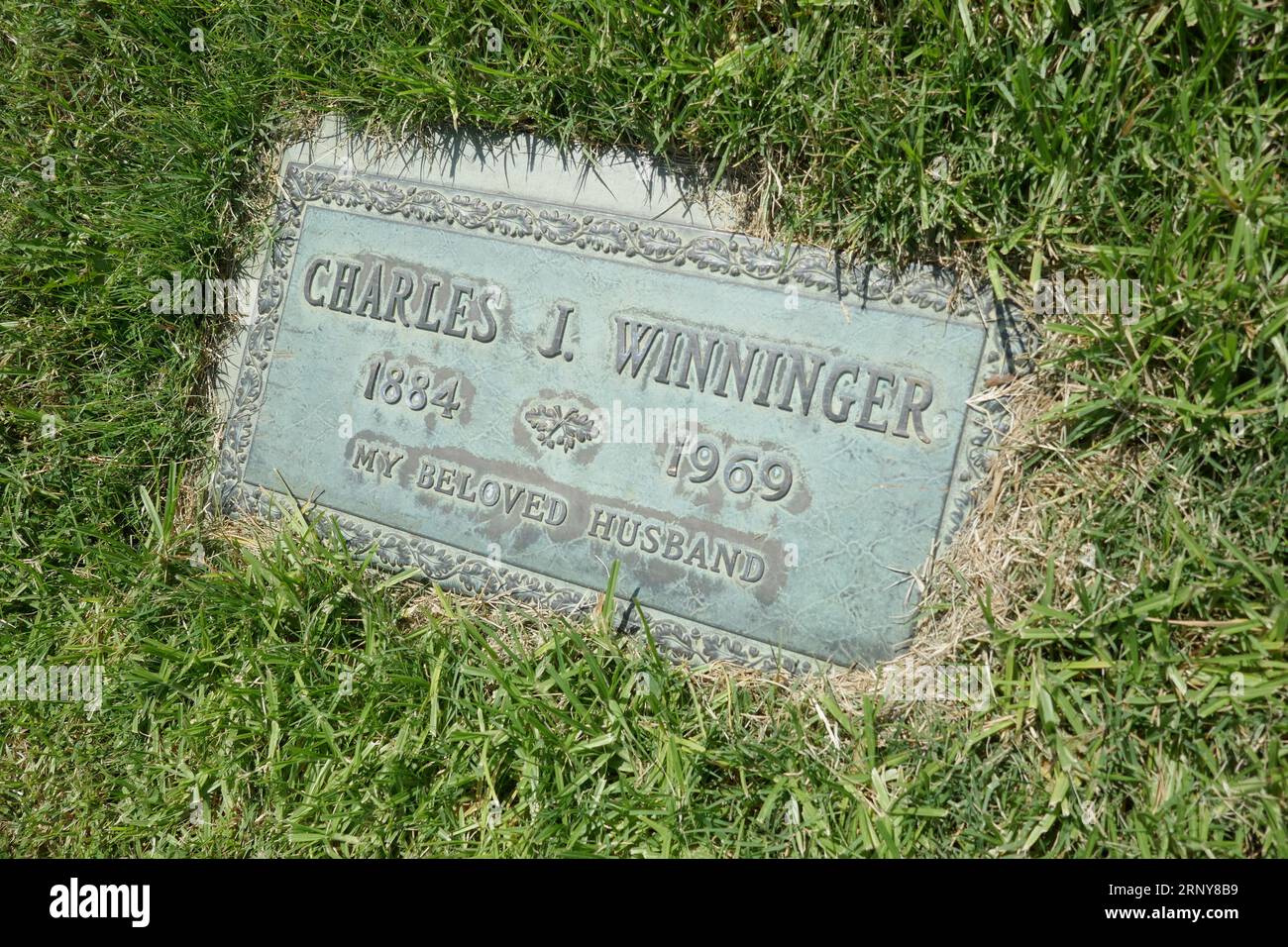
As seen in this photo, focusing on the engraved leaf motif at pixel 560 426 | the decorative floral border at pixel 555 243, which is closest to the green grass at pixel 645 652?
the decorative floral border at pixel 555 243

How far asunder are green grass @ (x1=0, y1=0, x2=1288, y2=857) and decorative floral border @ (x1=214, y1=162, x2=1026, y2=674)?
0.07m

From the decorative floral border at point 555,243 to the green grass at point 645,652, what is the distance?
0.24 ft

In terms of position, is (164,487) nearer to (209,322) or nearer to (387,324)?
(209,322)

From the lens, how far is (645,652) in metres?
2.21

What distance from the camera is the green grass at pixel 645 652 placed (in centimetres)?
191

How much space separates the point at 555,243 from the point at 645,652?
3.65 ft

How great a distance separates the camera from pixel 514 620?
2.32 metres

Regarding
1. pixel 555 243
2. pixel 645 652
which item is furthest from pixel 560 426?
pixel 645 652

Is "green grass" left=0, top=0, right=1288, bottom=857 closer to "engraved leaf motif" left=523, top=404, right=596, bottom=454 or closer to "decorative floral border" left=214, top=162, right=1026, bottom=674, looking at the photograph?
"decorative floral border" left=214, top=162, right=1026, bottom=674

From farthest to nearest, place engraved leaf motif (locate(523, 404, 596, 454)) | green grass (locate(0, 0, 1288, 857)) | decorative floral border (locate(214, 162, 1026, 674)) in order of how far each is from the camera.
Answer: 1. engraved leaf motif (locate(523, 404, 596, 454))
2. decorative floral border (locate(214, 162, 1026, 674))
3. green grass (locate(0, 0, 1288, 857))

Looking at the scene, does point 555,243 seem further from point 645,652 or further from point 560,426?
point 645,652

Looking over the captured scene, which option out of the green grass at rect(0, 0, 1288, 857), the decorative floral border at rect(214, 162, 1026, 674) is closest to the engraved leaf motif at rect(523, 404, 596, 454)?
the decorative floral border at rect(214, 162, 1026, 674)

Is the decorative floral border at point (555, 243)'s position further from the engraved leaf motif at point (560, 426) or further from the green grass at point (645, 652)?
the engraved leaf motif at point (560, 426)

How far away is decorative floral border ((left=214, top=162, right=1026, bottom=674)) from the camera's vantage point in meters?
2.12
